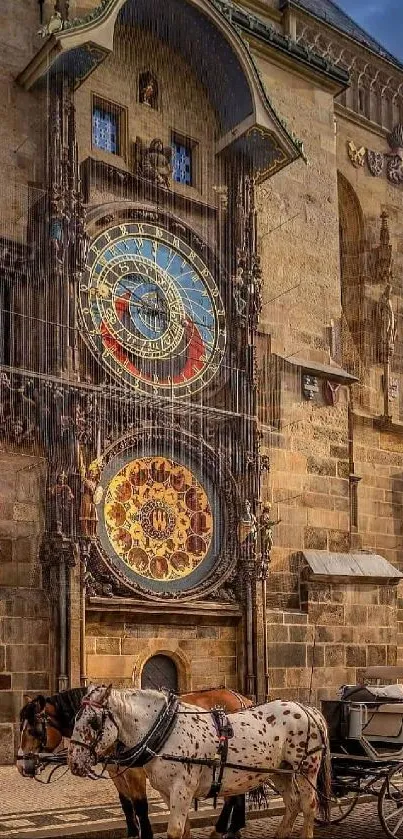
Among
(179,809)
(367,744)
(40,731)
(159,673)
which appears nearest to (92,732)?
(40,731)

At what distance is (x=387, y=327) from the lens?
66.7 feet

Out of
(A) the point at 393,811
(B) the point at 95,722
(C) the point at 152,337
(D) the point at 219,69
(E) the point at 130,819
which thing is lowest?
(A) the point at 393,811

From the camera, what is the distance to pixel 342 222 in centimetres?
2075

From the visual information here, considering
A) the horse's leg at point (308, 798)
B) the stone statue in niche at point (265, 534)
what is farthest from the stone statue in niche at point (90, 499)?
the horse's leg at point (308, 798)

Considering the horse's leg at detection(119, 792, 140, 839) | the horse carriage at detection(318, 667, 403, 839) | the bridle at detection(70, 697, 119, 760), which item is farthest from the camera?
the horse carriage at detection(318, 667, 403, 839)

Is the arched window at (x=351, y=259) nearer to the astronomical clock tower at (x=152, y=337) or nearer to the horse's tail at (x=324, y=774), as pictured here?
the astronomical clock tower at (x=152, y=337)

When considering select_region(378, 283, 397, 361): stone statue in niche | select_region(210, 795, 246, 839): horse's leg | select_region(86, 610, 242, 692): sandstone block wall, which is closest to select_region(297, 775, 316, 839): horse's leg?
select_region(210, 795, 246, 839): horse's leg

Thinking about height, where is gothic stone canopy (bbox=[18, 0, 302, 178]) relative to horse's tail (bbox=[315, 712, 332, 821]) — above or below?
above

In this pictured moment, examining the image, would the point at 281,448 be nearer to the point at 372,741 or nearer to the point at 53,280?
the point at 53,280

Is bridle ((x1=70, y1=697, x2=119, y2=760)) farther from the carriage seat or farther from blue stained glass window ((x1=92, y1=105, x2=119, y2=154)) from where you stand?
blue stained glass window ((x1=92, y1=105, x2=119, y2=154))

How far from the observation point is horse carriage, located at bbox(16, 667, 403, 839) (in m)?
6.90

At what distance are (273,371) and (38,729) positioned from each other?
A: 10.1 meters

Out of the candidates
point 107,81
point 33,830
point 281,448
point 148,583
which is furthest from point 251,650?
point 107,81

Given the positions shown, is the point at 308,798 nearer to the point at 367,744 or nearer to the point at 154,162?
the point at 367,744
